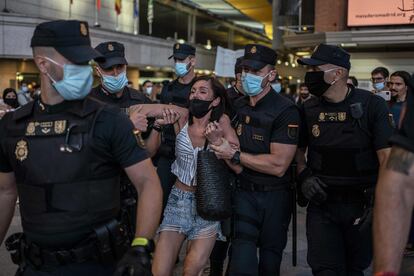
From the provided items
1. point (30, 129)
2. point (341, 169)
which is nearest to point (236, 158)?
point (341, 169)

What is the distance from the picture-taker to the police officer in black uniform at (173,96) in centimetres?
514

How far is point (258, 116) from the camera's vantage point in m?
4.29

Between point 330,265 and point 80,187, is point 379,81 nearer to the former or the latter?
point 330,265

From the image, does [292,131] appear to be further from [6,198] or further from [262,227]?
[6,198]

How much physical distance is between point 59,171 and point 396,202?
156 centimetres

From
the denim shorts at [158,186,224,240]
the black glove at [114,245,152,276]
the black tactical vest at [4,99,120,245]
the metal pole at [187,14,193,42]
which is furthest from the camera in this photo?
the metal pole at [187,14,193,42]

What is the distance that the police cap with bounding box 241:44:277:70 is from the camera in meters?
4.41

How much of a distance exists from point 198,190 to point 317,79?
1276 mm

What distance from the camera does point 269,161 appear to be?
162 inches

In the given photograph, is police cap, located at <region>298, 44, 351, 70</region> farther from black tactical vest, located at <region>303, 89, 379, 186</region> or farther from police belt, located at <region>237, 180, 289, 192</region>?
police belt, located at <region>237, 180, 289, 192</region>

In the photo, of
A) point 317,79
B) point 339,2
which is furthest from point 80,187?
point 339,2

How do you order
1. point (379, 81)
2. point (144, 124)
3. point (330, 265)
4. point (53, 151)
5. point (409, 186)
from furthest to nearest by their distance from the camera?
1. point (379, 81)
2. point (330, 265)
3. point (144, 124)
4. point (53, 151)
5. point (409, 186)

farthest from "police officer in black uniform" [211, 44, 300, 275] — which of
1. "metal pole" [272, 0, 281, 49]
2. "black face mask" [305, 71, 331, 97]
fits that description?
"metal pole" [272, 0, 281, 49]

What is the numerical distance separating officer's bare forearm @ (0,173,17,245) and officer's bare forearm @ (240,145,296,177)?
5.92 feet
